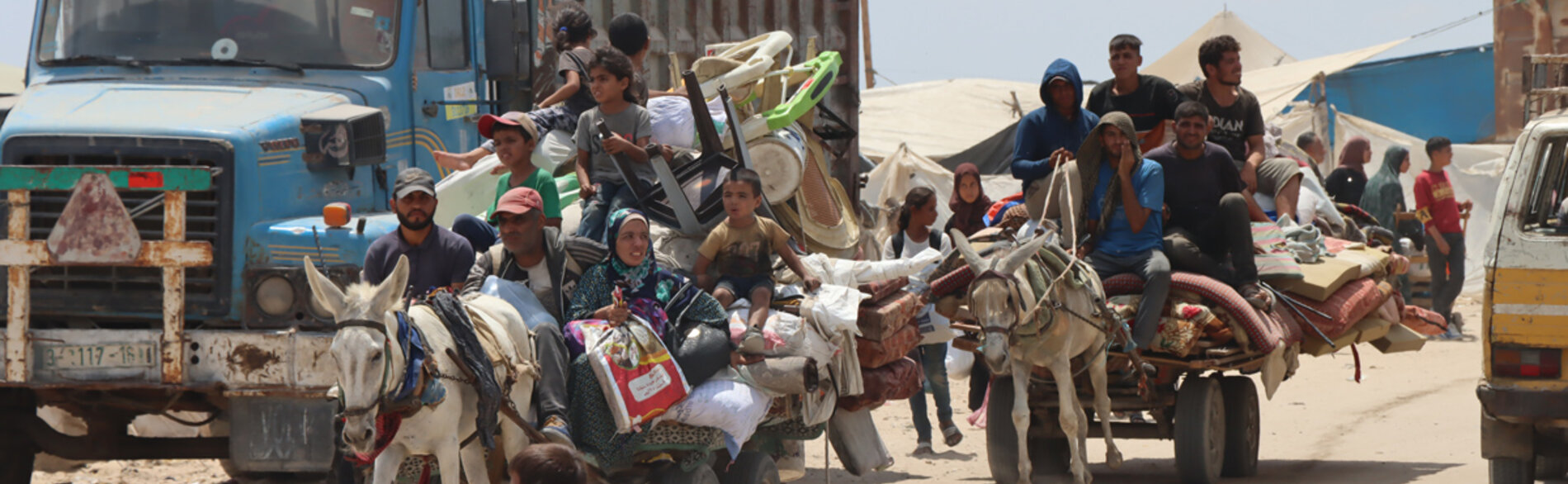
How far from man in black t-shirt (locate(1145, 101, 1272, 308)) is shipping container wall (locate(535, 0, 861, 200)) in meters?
3.66

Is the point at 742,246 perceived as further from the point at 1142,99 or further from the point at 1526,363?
the point at 1142,99

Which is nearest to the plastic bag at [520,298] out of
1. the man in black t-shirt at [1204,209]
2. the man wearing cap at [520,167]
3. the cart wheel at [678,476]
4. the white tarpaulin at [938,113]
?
the cart wheel at [678,476]

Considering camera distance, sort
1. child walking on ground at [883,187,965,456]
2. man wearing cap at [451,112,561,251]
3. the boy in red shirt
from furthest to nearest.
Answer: the boy in red shirt < child walking on ground at [883,187,965,456] < man wearing cap at [451,112,561,251]

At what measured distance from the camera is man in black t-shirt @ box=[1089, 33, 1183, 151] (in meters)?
10.2

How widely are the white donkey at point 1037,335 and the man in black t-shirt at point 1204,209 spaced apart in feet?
2.45

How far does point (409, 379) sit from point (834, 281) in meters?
2.80

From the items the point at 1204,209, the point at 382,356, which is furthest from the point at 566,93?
the point at 382,356

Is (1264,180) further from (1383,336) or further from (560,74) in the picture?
(560,74)

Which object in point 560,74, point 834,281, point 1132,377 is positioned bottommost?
point 1132,377

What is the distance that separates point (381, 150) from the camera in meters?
8.38

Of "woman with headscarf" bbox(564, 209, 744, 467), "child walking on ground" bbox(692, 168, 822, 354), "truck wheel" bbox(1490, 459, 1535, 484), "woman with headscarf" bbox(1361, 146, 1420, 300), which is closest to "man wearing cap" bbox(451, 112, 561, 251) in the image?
"child walking on ground" bbox(692, 168, 822, 354)

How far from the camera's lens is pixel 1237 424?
977 cm

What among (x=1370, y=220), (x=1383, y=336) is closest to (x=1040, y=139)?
(x=1383, y=336)

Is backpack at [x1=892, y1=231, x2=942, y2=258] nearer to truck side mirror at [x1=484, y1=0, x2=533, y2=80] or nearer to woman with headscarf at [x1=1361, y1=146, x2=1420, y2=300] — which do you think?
truck side mirror at [x1=484, y1=0, x2=533, y2=80]
